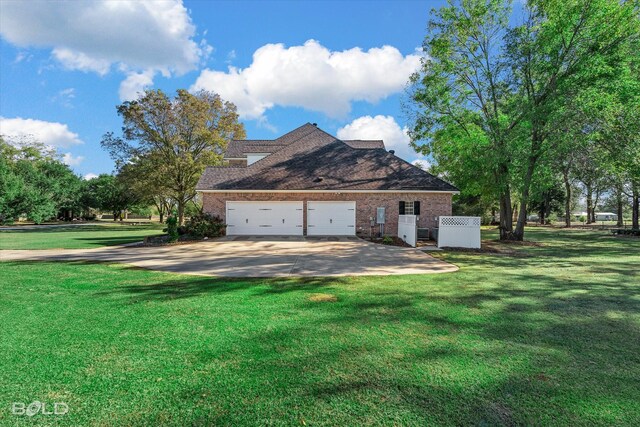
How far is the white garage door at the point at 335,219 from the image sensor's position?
20422mm

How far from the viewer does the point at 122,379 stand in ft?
10.4

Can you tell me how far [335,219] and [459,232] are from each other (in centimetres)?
749

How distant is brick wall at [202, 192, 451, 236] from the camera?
66.2 feet

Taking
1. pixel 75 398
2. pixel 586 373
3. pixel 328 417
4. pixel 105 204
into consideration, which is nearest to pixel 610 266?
A: pixel 586 373

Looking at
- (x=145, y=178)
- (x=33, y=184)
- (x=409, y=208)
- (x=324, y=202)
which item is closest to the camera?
(x=409, y=208)

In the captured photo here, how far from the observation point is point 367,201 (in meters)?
20.3

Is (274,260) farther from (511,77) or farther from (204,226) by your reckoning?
(511,77)

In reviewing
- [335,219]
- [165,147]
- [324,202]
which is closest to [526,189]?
[335,219]

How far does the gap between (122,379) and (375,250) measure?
37.8 feet

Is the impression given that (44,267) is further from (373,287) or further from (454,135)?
(454,135)

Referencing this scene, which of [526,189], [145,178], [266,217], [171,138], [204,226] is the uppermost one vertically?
[171,138]

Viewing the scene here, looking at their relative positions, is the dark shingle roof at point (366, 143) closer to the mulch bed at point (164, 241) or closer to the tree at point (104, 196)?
the mulch bed at point (164, 241)

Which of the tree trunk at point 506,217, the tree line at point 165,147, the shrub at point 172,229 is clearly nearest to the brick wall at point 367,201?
the tree trunk at point 506,217

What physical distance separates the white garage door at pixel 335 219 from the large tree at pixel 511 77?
7.07 m
